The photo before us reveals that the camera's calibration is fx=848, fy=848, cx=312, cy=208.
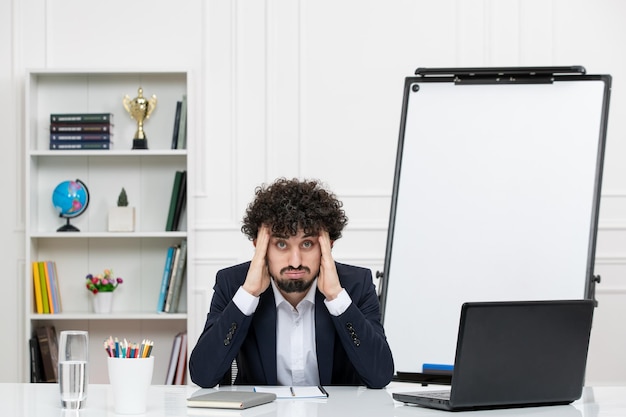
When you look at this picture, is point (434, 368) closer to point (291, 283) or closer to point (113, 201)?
point (291, 283)

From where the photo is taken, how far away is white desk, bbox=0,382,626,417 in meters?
1.77

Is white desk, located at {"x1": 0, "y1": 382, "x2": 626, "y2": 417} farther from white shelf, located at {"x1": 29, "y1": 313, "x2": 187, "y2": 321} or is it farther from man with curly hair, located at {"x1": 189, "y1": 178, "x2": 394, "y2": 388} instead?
white shelf, located at {"x1": 29, "y1": 313, "x2": 187, "y2": 321}

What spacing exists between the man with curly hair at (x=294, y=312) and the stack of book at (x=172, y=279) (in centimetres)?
165

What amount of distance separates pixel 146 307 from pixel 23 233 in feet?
2.38

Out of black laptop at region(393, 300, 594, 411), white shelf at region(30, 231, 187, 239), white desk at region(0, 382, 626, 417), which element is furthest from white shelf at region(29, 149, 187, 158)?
black laptop at region(393, 300, 594, 411)

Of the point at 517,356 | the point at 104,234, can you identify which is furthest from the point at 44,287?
→ the point at 517,356

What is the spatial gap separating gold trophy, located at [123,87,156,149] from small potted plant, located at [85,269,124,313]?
2.13 feet

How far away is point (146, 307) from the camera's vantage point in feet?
13.9

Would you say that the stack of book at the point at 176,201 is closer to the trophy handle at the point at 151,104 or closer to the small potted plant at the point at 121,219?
the small potted plant at the point at 121,219

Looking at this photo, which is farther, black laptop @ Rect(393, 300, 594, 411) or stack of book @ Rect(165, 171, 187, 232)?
stack of book @ Rect(165, 171, 187, 232)

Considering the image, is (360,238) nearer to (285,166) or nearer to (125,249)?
(285,166)

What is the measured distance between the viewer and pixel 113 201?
4.26 metres

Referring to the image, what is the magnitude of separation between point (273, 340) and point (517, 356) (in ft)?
2.64

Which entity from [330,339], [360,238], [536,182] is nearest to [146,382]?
[330,339]
